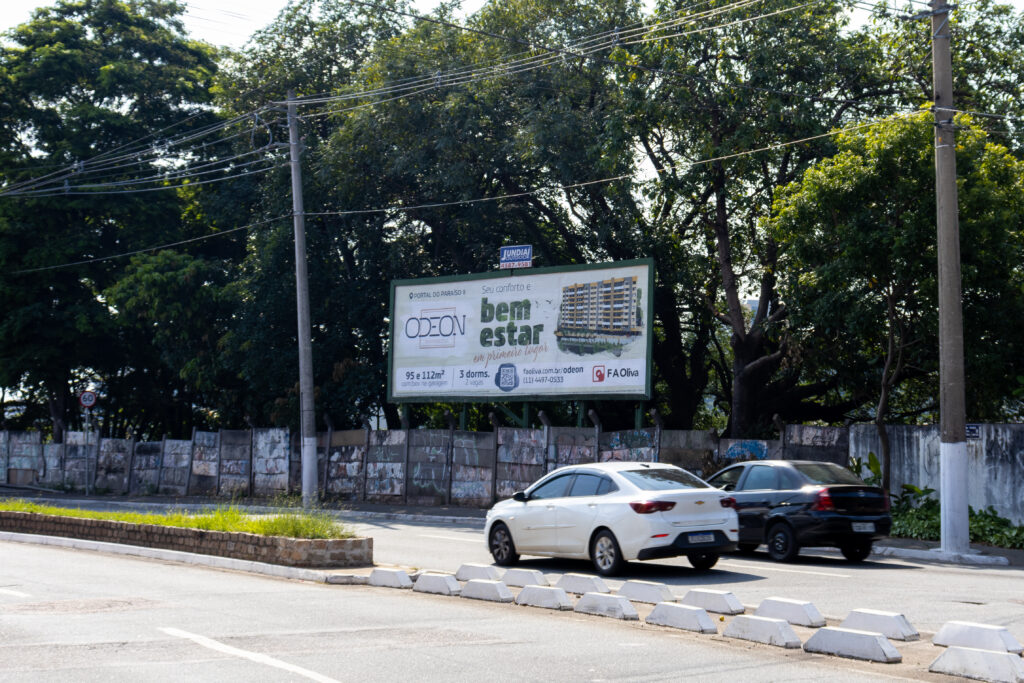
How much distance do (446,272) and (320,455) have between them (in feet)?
22.0

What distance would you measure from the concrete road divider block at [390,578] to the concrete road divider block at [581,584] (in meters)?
1.89

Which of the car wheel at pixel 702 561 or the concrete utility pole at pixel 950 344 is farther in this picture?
the concrete utility pole at pixel 950 344

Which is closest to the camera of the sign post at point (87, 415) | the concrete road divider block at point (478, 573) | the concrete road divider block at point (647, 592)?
the concrete road divider block at point (647, 592)

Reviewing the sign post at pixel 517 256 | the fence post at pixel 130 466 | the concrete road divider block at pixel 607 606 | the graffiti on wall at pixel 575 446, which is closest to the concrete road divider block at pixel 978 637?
the concrete road divider block at pixel 607 606

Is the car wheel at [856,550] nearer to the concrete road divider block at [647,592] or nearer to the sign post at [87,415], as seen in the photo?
the concrete road divider block at [647,592]

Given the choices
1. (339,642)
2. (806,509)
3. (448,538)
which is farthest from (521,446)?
(339,642)

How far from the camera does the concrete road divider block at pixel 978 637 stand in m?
8.07

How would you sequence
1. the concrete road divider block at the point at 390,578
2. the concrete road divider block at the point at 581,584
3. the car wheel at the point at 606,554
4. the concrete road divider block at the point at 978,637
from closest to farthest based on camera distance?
the concrete road divider block at the point at 978,637 → the concrete road divider block at the point at 581,584 → the concrete road divider block at the point at 390,578 → the car wheel at the point at 606,554

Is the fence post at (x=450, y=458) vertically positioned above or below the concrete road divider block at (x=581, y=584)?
above

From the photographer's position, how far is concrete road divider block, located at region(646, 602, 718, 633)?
9492 mm

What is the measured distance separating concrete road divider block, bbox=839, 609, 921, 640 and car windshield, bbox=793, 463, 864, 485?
7.19m

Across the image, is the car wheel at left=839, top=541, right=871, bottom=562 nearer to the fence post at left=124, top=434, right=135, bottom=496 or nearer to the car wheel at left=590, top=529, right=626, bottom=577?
the car wheel at left=590, top=529, right=626, bottom=577

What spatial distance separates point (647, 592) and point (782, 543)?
18.9 ft

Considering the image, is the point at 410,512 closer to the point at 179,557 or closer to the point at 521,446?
the point at 521,446
